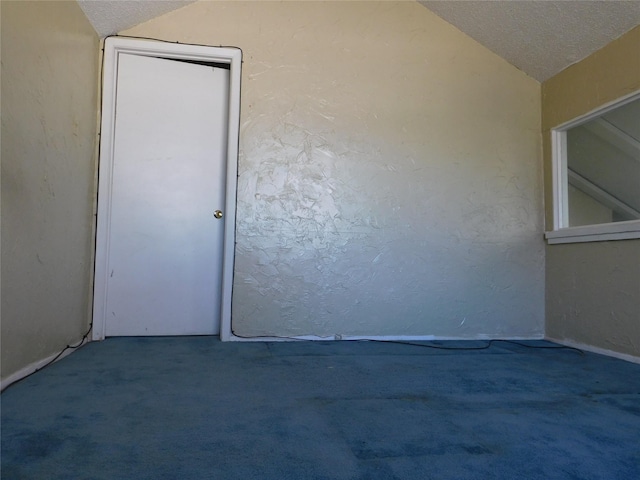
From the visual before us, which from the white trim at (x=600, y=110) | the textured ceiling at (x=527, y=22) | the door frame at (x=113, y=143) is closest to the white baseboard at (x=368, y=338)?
the door frame at (x=113, y=143)

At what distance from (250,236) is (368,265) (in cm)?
88

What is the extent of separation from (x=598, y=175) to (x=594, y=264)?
676 mm

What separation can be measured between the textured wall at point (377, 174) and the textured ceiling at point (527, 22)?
10 cm

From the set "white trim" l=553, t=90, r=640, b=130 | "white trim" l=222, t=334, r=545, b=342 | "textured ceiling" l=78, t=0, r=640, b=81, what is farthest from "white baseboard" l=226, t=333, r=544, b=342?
"textured ceiling" l=78, t=0, r=640, b=81

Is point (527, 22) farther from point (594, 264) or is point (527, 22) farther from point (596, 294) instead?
point (596, 294)

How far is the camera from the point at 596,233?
298 cm

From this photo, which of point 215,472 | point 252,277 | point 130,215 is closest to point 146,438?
point 215,472

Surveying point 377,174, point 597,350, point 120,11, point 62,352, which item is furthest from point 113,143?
point 597,350

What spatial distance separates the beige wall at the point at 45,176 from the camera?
1.85 metres

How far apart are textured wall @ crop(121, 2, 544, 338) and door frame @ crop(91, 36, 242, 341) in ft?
0.23

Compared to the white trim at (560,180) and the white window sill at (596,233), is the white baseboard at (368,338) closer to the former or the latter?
the white window sill at (596,233)

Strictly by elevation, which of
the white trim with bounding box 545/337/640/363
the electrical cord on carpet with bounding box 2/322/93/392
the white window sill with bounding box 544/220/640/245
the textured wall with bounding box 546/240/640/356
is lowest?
the white trim with bounding box 545/337/640/363

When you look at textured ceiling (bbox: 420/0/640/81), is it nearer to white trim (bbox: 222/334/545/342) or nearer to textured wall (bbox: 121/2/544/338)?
textured wall (bbox: 121/2/544/338)

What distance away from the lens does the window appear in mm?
2859
